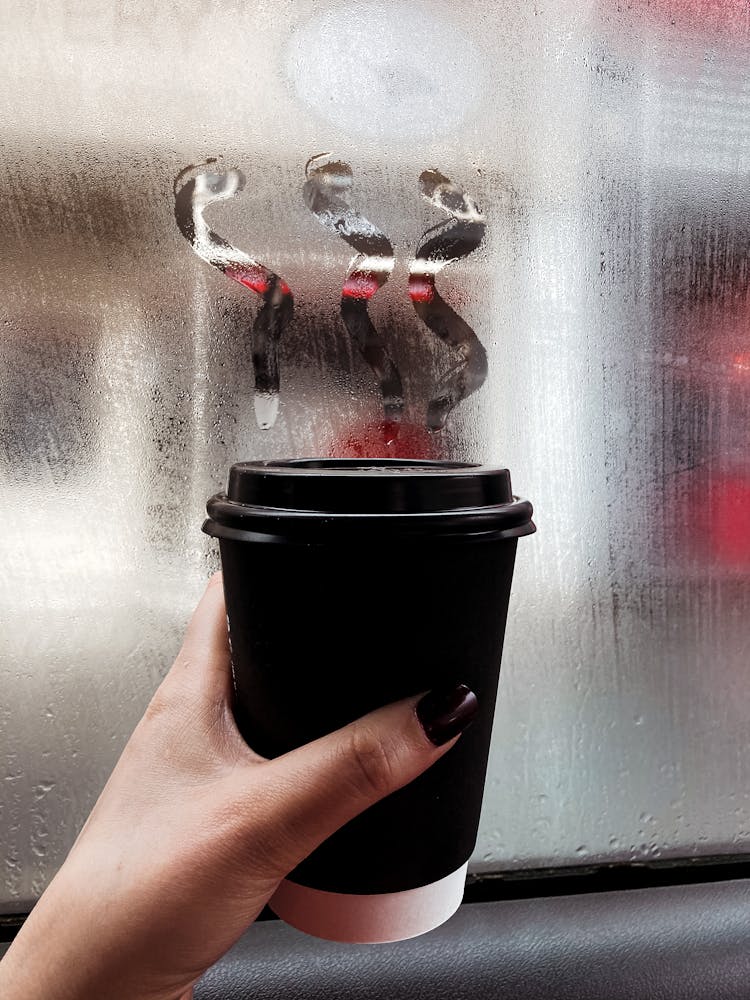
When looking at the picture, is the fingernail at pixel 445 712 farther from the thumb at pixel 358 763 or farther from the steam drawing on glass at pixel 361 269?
the steam drawing on glass at pixel 361 269

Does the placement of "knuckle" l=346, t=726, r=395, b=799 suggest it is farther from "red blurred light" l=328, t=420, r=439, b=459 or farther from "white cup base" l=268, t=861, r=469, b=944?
"red blurred light" l=328, t=420, r=439, b=459

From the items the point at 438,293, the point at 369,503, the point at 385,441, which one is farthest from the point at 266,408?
the point at 369,503

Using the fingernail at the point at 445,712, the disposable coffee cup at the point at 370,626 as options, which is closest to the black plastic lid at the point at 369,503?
the disposable coffee cup at the point at 370,626

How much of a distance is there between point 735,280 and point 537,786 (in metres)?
0.70

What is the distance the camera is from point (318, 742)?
0.45m

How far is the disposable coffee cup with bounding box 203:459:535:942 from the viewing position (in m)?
0.43

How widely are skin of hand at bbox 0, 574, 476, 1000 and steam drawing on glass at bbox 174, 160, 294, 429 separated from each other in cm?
A: 45

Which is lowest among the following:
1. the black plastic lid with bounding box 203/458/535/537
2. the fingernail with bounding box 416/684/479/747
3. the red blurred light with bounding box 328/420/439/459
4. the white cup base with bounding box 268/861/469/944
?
the white cup base with bounding box 268/861/469/944

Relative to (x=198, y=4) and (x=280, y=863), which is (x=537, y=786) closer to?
(x=280, y=863)

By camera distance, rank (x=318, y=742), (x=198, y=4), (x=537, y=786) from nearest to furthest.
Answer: (x=318, y=742)
(x=198, y=4)
(x=537, y=786)

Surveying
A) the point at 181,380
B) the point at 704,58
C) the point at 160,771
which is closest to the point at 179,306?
the point at 181,380

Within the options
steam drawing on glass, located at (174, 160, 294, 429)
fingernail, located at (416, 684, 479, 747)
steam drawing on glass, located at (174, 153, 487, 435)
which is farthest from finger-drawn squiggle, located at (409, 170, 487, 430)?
fingernail, located at (416, 684, 479, 747)

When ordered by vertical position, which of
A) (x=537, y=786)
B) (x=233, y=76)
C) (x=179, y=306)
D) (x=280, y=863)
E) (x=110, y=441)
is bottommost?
(x=537, y=786)

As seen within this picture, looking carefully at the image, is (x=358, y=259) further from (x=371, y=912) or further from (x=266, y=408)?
(x=371, y=912)
